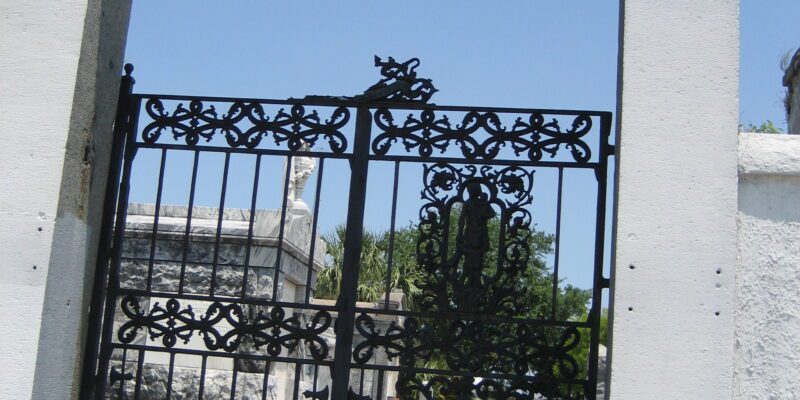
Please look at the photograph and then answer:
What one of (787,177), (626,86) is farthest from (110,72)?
(787,177)

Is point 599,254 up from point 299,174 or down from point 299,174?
down

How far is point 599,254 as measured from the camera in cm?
434

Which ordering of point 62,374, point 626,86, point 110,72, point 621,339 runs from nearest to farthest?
point 621,339 → point 626,86 → point 62,374 → point 110,72

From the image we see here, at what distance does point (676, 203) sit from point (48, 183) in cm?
267

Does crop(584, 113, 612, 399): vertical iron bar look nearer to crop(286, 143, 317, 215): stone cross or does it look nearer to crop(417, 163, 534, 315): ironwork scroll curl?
crop(417, 163, 534, 315): ironwork scroll curl

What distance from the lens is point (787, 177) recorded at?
379cm

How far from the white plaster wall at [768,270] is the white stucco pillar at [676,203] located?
8 cm

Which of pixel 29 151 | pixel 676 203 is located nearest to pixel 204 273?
pixel 29 151

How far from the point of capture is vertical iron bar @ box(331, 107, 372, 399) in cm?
446

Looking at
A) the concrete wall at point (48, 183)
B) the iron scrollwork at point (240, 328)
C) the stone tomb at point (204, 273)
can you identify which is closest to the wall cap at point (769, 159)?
the iron scrollwork at point (240, 328)

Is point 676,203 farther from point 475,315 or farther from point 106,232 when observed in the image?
point 106,232

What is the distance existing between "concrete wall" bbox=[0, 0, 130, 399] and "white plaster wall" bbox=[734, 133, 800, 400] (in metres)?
2.89

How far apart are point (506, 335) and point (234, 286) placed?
3683mm

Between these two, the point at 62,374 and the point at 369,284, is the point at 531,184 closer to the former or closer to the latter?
the point at 62,374
